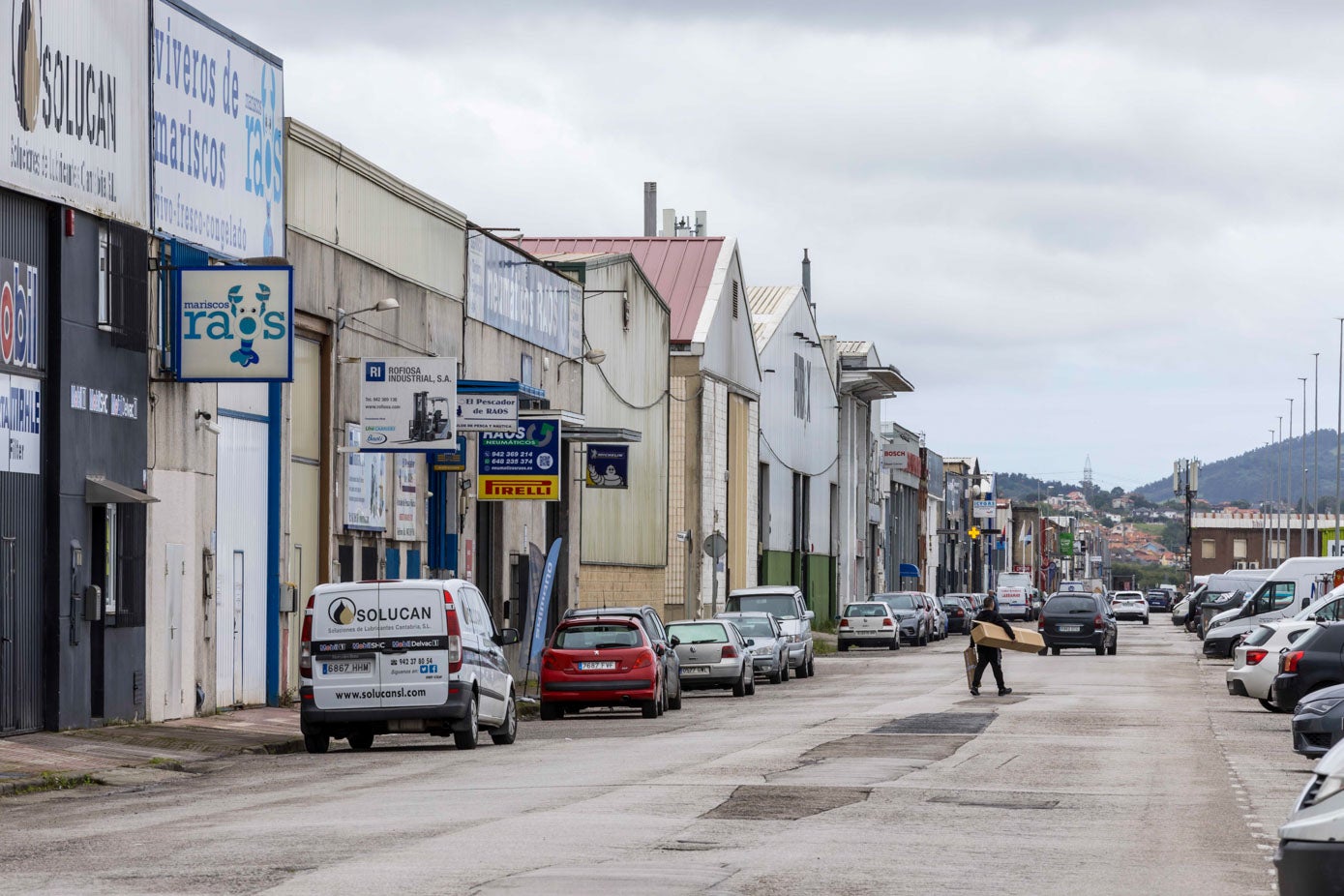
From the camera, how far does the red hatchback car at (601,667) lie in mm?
28766

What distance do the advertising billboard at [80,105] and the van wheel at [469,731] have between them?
728cm

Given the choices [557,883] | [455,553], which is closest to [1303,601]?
[455,553]

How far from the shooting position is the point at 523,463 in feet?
125

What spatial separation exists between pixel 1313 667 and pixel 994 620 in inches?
357

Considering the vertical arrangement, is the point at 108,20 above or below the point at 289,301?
above

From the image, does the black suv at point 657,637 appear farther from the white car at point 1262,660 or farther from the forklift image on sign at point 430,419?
the white car at point 1262,660

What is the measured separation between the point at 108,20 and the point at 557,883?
1687 centimetres

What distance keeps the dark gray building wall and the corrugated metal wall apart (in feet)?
0.77

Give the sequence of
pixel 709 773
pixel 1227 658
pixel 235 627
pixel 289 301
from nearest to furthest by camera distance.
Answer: pixel 709 773, pixel 289 301, pixel 235 627, pixel 1227 658

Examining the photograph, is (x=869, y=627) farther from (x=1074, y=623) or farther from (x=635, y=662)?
(x=635, y=662)

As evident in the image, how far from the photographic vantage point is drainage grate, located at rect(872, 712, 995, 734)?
24938 millimetres

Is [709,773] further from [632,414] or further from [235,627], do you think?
[632,414]

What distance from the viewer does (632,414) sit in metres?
53.8

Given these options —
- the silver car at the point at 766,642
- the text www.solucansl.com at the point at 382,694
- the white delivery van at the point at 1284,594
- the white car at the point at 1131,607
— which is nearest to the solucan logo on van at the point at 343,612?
the text www.solucansl.com at the point at 382,694
